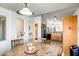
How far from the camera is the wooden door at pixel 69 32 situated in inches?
165

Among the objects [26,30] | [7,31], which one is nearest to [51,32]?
[26,30]

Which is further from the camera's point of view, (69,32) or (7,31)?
(69,32)

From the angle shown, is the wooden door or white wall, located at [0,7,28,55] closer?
white wall, located at [0,7,28,55]

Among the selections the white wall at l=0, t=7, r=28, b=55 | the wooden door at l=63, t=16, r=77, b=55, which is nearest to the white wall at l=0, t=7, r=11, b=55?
the white wall at l=0, t=7, r=28, b=55

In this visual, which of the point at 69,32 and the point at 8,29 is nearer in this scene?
the point at 8,29

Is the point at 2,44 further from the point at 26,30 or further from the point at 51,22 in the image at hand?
the point at 51,22

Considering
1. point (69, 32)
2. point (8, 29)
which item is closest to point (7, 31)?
point (8, 29)

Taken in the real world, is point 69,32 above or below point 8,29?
below

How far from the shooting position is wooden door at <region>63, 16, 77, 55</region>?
419cm

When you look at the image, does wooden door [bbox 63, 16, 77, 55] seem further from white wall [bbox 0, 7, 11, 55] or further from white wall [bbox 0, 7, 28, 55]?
white wall [bbox 0, 7, 11, 55]

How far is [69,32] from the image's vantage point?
4254 millimetres

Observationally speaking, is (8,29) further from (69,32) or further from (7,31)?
(69,32)

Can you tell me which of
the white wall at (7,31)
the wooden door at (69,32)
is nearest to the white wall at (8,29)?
the white wall at (7,31)

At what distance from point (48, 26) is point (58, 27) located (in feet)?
3.11
